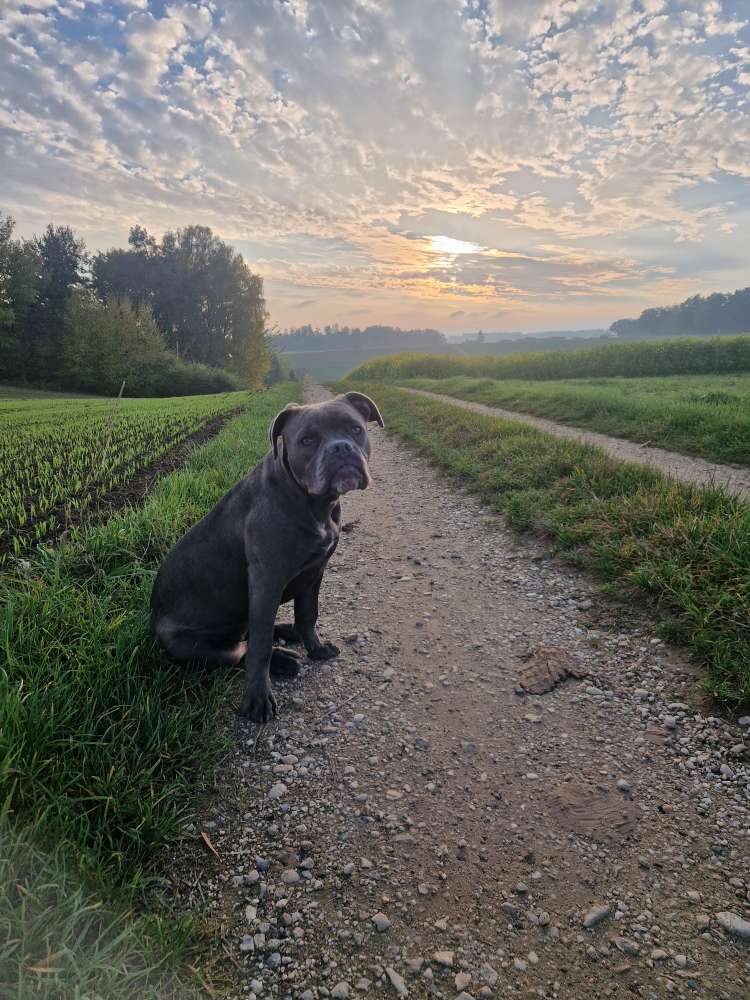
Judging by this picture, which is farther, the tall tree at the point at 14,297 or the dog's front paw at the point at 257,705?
the tall tree at the point at 14,297

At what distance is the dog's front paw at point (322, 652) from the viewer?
3.58 meters

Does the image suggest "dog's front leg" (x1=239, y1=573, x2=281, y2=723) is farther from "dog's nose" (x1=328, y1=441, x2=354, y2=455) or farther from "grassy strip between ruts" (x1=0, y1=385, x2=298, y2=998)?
"dog's nose" (x1=328, y1=441, x2=354, y2=455)

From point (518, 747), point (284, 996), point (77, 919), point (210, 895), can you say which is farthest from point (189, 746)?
point (518, 747)

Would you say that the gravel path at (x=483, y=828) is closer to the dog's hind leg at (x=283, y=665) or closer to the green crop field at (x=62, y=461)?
the dog's hind leg at (x=283, y=665)

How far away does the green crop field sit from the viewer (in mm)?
5250

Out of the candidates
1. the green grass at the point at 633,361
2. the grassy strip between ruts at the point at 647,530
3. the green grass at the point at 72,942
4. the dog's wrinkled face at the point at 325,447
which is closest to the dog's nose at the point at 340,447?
the dog's wrinkled face at the point at 325,447

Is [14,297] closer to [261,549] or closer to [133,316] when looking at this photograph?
[133,316]

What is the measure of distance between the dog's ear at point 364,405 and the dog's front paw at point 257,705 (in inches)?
73.7

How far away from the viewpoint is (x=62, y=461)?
26.3 feet

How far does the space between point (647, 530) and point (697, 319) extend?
6027cm

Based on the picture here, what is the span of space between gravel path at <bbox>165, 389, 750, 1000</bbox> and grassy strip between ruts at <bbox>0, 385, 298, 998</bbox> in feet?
0.73

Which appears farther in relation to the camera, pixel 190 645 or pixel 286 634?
pixel 286 634

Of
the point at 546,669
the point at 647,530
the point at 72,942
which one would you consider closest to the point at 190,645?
the point at 72,942

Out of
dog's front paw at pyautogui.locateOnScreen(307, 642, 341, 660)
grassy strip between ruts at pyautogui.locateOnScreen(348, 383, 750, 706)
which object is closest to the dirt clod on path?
grassy strip between ruts at pyautogui.locateOnScreen(348, 383, 750, 706)
